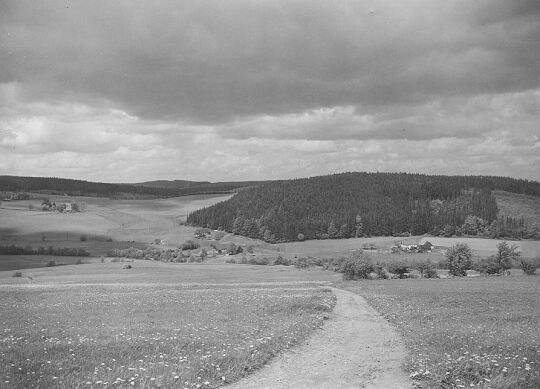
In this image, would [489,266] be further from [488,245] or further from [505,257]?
[488,245]

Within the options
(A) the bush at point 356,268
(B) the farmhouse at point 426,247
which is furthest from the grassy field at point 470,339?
(B) the farmhouse at point 426,247

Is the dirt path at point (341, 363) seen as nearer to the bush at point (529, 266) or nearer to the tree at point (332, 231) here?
the bush at point (529, 266)

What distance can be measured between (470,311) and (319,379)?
748 inches

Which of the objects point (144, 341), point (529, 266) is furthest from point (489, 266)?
point (144, 341)

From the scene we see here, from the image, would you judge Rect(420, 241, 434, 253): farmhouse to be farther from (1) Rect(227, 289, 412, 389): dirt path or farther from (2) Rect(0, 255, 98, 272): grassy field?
(1) Rect(227, 289, 412, 389): dirt path

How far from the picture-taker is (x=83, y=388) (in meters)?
12.0

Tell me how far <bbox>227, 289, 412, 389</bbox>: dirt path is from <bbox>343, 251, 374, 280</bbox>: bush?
56064 mm

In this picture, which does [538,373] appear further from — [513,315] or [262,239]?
[262,239]

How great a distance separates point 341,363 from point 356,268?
6466cm

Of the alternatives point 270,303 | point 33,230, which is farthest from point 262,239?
point 270,303

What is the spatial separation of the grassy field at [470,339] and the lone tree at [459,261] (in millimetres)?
63287

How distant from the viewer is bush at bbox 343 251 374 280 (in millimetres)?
79562

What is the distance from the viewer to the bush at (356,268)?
79.6m

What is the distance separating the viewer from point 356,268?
79500 mm
